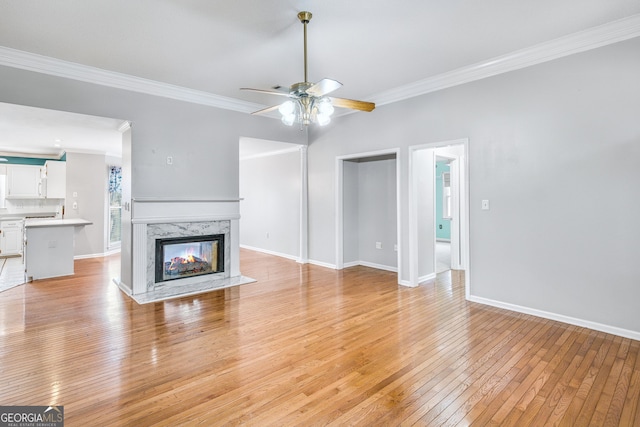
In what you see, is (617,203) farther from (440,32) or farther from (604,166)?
(440,32)

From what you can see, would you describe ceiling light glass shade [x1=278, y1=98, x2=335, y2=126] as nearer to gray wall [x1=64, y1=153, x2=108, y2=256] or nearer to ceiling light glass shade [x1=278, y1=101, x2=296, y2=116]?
ceiling light glass shade [x1=278, y1=101, x2=296, y2=116]

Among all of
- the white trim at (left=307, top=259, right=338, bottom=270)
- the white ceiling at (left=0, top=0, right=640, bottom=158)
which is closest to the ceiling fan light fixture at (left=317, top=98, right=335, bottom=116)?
the white ceiling at (left=0, top=0, right=640, bottom=158)

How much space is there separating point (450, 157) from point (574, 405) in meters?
4.35

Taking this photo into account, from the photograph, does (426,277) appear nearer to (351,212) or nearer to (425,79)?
(351,212)

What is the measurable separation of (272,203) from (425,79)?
14.6 feet

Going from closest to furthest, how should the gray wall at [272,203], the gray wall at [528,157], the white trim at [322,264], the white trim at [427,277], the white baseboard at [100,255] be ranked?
the gray wall at [528,157], the white trim at [427,277], the white trim at [322,264], the gray wall at [272,203], the white baseboard at [100,255]

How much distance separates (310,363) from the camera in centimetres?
252

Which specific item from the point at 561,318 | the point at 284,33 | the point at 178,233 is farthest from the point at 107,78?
the point at 561,318

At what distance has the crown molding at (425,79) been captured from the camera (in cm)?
302

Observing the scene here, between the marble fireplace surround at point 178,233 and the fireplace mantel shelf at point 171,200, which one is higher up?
the fireplace mantel shelf at point 171,200

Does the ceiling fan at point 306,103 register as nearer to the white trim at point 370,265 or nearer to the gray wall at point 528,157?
the gray wall at point 528,157

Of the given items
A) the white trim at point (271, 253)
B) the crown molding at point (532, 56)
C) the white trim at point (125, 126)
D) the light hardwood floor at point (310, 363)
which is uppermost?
the crown molding at point (532, 56)

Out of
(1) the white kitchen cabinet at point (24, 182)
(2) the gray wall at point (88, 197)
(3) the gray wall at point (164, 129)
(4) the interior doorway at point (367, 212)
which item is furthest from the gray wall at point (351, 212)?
(1) the white kitchen cabinet at point (24, 182)

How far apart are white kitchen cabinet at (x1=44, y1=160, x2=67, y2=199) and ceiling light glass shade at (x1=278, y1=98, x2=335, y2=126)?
726cm
